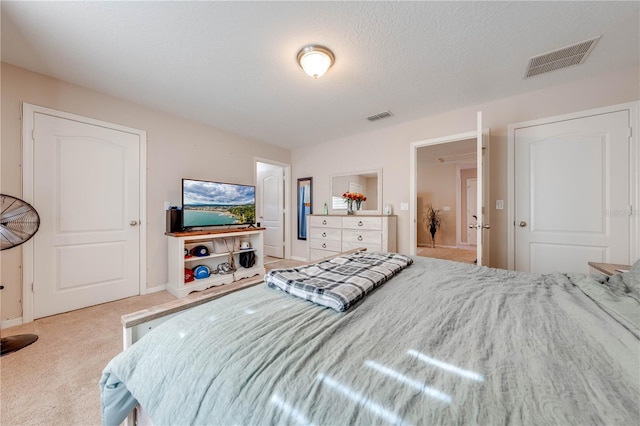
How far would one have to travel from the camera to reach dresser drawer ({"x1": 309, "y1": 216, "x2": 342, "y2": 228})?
3.84m

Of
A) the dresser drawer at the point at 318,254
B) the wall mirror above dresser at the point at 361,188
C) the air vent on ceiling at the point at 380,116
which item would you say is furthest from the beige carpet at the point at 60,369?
the air vent on ceiling at the point at 380,116

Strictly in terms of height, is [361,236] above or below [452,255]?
above

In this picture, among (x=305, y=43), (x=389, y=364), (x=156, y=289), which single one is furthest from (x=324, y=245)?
(x=389, y=364)

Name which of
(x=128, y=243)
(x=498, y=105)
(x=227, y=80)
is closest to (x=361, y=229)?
(x=498, y=105)

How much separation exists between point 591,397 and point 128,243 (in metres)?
3.83

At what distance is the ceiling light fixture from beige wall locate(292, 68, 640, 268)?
196cm

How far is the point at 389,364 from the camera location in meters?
0.60

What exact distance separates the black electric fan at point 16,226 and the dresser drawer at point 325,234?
3.28 metres

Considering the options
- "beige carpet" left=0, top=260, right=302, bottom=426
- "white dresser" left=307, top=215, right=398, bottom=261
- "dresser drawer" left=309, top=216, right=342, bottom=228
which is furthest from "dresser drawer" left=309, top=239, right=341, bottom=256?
"beige carpet" left=0, top=260, right=302, bottom=426

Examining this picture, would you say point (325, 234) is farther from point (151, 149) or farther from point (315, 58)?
point (151, 149)

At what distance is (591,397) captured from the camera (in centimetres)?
49

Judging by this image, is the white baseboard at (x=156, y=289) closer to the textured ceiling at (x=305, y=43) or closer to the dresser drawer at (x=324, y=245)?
the dresser drawer at (x=324, y=245)

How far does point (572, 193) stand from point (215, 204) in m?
4.42

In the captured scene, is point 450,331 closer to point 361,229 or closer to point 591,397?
point 591,397
